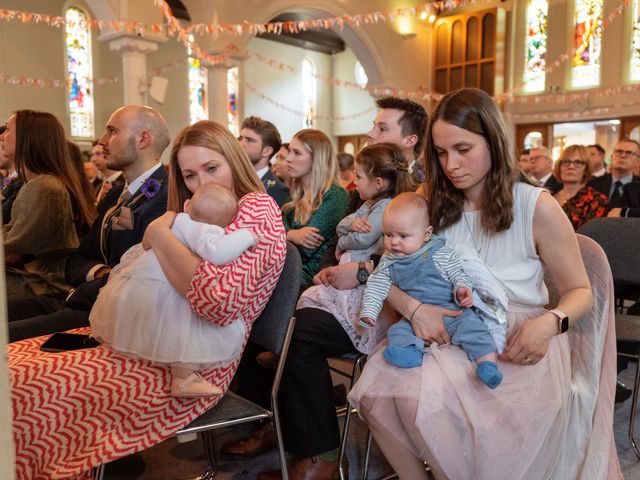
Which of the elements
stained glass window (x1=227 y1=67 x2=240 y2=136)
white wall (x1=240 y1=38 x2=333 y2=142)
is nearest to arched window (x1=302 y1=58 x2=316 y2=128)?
white wall (x1=240 y1=38 x2=333 y2=142)

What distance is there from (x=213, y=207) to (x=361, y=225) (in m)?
0.79

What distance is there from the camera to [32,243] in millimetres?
2645

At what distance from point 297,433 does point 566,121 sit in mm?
11429

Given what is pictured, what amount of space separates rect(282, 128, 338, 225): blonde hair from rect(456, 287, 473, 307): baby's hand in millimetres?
1459

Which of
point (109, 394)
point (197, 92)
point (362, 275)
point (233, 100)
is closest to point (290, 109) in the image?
point (233, 100)

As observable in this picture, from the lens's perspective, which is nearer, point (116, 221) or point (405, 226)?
point (405, 226)

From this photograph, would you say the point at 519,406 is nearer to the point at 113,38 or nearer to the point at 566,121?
the point at 113,38

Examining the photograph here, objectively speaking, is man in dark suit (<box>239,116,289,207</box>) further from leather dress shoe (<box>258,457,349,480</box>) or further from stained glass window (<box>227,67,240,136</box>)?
stained glass window (<box>227,67,240,136</box>)

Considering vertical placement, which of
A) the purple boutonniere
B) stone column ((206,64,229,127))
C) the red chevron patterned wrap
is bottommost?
the red chevron patterned wrap

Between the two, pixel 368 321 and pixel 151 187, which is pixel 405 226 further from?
pixel 151 187

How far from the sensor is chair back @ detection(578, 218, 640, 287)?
107 inches

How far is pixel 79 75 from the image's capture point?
38.8 ft

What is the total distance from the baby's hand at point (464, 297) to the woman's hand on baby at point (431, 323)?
0.17 feet

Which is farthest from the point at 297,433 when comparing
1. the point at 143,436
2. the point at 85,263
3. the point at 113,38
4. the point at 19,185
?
the point at 113,38
